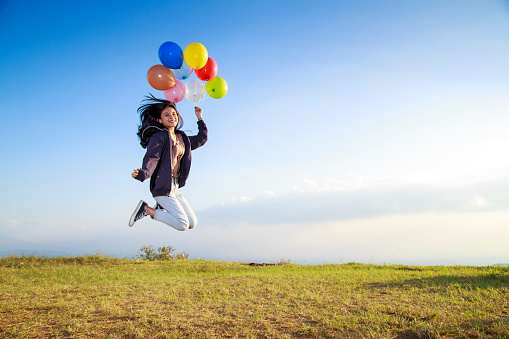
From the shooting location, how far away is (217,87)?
22.7 ft

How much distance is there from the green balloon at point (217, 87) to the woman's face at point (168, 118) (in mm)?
1164

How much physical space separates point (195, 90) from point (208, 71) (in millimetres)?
496

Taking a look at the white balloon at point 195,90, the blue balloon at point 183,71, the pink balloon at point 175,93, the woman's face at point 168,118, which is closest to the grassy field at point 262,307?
the woman's face at point 168,118

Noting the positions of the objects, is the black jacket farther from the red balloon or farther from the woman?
the red balloon

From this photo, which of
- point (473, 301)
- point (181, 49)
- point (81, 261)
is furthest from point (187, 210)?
point (81, 261)

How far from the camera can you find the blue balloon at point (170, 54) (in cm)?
640

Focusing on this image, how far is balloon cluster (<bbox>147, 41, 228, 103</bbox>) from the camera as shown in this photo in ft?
20.8

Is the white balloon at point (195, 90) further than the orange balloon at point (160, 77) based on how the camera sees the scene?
Yes

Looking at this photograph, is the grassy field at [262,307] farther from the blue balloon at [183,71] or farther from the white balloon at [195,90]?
the blue balloon at [183,71]

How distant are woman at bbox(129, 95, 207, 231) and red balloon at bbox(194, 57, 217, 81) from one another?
3.76 ft

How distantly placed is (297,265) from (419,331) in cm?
774

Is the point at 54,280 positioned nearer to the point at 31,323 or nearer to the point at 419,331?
the point at 31,323

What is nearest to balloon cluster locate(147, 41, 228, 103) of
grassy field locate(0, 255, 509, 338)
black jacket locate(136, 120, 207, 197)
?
black jacket locate(136, 120, 207, 197)

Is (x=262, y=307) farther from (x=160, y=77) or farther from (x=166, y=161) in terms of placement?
(x=160, y=77)
